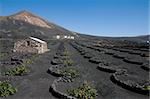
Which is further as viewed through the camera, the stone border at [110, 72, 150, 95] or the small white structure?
the small white structure

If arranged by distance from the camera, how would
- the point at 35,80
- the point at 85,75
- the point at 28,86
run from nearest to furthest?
the point at 28,86, the point at 35,80, the point at 85,75

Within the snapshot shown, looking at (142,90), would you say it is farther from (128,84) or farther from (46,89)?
(46,89)

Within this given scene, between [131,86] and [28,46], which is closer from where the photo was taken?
[131,86]

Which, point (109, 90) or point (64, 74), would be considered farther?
point (64, 74)

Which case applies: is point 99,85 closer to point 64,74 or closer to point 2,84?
point 64,74

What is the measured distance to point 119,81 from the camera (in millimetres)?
29156

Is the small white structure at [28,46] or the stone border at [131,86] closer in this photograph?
the stone border at [131,86]

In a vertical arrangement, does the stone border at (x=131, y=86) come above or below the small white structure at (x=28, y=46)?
below

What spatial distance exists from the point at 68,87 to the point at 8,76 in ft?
33.6

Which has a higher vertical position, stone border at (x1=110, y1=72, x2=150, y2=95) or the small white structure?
the small white structure

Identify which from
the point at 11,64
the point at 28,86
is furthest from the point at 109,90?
the point at 11,64

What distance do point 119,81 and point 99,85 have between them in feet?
7.38

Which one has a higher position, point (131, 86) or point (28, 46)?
point (28, 46)

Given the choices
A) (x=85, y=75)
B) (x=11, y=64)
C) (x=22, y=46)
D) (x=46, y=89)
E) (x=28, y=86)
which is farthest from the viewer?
(x=22, y=46)
